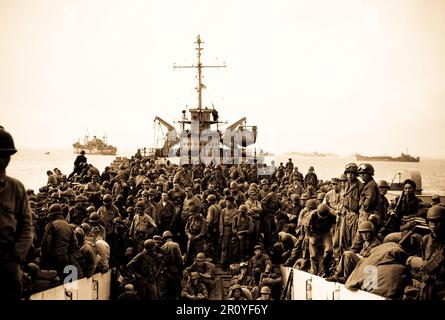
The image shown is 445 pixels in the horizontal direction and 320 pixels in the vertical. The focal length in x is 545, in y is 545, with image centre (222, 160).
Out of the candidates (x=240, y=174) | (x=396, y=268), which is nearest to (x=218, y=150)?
(x=240, y=174)

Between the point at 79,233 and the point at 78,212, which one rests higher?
the point at 78,212

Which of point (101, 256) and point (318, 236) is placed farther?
point (318, 236)

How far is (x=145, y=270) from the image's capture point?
31.2 ft

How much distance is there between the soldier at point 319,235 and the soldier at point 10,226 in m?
5.93

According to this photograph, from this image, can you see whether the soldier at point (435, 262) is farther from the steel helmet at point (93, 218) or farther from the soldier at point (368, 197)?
the steel helmet at point (93, 218)

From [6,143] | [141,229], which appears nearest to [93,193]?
[141,229]

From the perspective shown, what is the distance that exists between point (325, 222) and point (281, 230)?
11.8ft

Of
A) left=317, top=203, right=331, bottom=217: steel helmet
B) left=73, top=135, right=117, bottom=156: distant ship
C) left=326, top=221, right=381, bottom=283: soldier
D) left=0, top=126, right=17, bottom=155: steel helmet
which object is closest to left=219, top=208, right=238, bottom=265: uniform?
left=317, top=203, right=331, bottom=217: steel helmet

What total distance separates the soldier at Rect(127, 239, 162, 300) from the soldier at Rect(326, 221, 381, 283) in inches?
125

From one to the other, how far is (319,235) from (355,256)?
6.37 feet

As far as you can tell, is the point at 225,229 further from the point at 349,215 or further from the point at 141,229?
the point at 349,215

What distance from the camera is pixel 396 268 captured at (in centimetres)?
696

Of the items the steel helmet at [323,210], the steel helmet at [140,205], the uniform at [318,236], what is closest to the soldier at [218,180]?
the steel helmet at [140,205]
